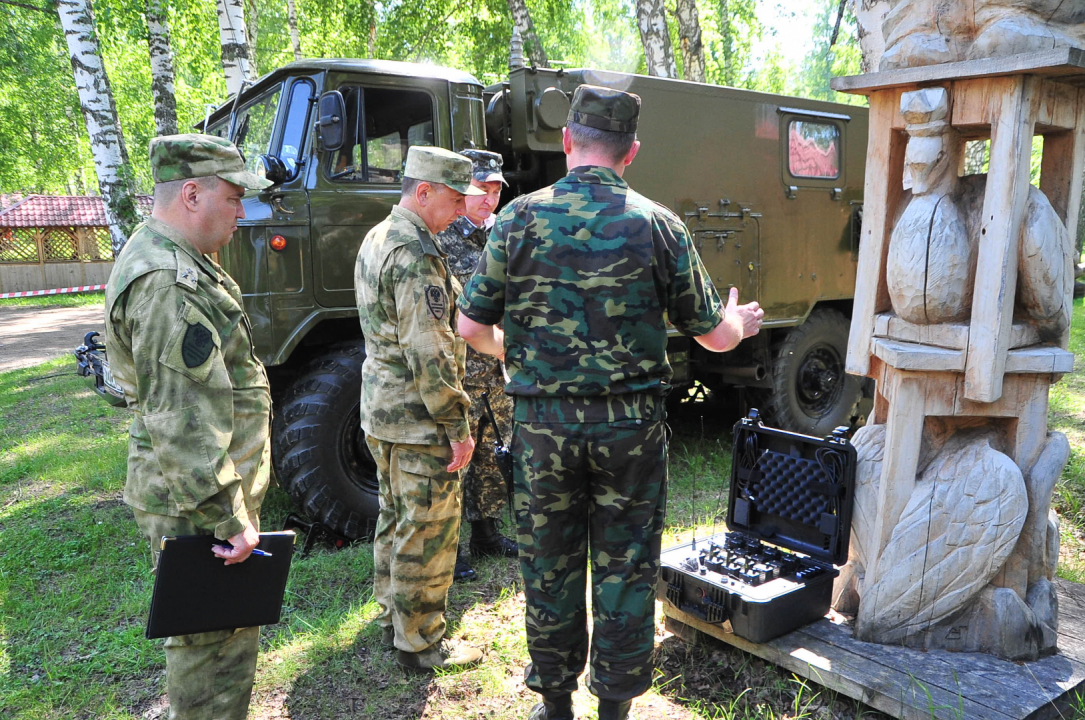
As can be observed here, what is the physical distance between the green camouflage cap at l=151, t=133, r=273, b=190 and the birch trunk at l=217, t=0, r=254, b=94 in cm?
736

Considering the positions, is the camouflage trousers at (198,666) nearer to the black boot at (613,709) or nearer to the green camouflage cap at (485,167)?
the black boot at (613,709)

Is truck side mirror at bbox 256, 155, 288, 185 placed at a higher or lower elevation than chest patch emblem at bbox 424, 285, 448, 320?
higher

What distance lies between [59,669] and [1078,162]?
163 inches

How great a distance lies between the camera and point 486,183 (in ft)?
11.9

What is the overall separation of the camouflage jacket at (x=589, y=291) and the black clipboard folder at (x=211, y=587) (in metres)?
0.79

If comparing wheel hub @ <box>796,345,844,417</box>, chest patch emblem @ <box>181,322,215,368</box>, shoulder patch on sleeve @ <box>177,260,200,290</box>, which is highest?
shoulder patch on sleeve @ <box>177,260,200,290</box>

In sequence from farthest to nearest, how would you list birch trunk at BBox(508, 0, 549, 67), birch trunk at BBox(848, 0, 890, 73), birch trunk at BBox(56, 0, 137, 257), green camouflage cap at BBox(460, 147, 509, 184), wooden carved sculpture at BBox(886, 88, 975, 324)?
birch trunk at BBox(508, 0, 549, 67) < birch trunk at BBox(56, 0, 137, 257) < green camouflage cap at BBox(460, 147, 509, 184) < birch trunk at BBox(848, 0, 890, 73) < wooden carved sculpture at BBox(886, 88, 975, 324)

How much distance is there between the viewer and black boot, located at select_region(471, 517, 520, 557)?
13.1 feet

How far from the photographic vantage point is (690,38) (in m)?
10.0

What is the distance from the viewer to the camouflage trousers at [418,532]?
2.82 meters

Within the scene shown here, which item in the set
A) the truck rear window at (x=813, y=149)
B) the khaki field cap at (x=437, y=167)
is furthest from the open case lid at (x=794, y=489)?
the truck rear window at (x=813, y=149)

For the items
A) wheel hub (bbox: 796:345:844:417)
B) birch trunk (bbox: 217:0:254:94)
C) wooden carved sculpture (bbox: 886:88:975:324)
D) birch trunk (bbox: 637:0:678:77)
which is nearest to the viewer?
wooden carved sculpture (bbox: 886:88:975:324)

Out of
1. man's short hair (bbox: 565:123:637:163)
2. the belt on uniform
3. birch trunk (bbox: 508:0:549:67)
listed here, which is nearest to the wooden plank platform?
the belt on uniform

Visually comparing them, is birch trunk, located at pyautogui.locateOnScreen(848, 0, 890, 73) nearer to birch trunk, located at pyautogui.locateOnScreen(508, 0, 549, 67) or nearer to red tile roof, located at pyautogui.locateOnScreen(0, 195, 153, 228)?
birch trunk, located at pyautogui.locateOnScreen(508, 0, 549, 67)
